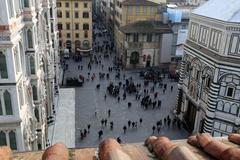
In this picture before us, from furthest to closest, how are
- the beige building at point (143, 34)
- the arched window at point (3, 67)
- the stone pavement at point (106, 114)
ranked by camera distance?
the beige building at point (143, 34)
the stone pavement at point (106, 114)
the arched window at point (3, 67)

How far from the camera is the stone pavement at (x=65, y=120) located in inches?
1019

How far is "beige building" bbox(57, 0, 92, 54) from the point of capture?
177 feet

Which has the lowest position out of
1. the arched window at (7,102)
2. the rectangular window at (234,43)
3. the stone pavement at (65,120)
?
the stone pavement at (65,120)

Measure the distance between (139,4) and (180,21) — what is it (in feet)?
25.9

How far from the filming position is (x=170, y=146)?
6.27m

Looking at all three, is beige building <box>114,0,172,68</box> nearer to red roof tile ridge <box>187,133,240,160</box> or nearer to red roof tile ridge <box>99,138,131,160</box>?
red roof tile ridge <box>187,133,240,160</box>

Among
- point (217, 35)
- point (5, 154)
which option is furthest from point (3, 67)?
point (217, 35)

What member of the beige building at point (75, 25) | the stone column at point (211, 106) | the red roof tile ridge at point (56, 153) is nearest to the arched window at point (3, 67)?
the red roof tile ridge at point (56, 153)

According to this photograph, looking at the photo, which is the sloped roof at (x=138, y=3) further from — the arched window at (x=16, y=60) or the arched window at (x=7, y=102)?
the arched window at (x=7, y=102)

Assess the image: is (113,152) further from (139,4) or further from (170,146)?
(139,4)

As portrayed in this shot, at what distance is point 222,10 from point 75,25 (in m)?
35.1

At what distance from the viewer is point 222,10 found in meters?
26.0

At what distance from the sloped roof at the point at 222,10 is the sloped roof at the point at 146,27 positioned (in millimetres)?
17833

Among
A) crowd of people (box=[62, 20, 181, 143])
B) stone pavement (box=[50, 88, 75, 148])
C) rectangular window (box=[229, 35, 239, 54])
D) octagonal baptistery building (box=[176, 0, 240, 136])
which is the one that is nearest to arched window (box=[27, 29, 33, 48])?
stone pavement (box=[50, 88, 75, 148])
